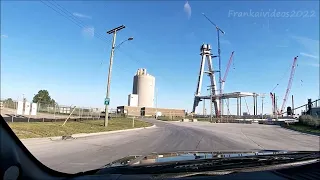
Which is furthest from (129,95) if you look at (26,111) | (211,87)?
(26,111)

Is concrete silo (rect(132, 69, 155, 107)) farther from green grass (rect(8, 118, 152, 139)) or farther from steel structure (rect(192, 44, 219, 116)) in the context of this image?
green grass (rect(8, 118, 152, 139))

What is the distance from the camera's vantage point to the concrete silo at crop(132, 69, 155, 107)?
146 meters

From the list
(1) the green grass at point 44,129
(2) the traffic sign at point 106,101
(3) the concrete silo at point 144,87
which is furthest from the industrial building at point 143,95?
(1) the green grass at point 44,129

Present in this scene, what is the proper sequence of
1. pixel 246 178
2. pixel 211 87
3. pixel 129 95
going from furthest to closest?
pixel 129 95
pixel 211 87
pixel 246 178

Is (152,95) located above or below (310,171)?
above

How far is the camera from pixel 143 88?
483 feet

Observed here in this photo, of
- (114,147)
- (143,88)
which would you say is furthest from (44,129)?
(143,88)

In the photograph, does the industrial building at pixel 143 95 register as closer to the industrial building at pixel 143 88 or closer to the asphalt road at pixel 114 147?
the industrial building at pixel 143 88

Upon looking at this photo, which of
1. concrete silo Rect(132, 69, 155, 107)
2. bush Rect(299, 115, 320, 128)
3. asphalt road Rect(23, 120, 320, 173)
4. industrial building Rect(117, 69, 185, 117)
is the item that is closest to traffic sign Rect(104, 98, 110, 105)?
asphalt road Rect(23, 120, 320, 173)

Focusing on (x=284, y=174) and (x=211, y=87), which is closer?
(x=284, y=174)

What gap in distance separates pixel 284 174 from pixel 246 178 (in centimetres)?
41

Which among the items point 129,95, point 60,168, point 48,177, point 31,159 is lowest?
point 60,168

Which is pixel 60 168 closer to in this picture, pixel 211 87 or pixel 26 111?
pixel 26 111

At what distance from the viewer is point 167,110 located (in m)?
163
